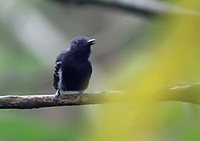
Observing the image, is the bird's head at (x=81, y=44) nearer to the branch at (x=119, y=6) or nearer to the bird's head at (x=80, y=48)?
the bird's head at (x=80, y=48)

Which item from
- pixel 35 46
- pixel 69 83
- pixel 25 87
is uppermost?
pixel 69 83

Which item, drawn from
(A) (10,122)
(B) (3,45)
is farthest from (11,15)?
(A) (10,122)

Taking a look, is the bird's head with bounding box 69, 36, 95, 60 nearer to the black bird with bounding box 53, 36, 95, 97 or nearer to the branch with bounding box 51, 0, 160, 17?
the black bird with bounding box 53, 36, 95, 97

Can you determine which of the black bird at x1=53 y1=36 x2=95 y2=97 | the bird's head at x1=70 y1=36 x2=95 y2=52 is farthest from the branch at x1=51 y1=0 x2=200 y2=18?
the black bird at x1=53 y1=36 x2=95 y2=97

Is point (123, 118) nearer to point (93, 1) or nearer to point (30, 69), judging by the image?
point (93, 1)

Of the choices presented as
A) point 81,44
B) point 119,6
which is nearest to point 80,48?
point 81,44

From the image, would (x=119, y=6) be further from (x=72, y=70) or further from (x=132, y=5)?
(x=72, y=70)

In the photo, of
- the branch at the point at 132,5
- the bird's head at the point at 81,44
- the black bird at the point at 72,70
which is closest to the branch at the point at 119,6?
the branch at the point at 132,5

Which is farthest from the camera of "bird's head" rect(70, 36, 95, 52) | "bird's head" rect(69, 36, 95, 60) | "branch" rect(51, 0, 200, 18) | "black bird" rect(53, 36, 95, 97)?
"branch" rect(51, 0, 200, 18)

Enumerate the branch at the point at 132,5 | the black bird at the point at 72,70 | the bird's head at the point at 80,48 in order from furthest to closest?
the branch at the point at 132,5 < the bird's head at the point at 80,48 < the black bird at the point at 72,70
